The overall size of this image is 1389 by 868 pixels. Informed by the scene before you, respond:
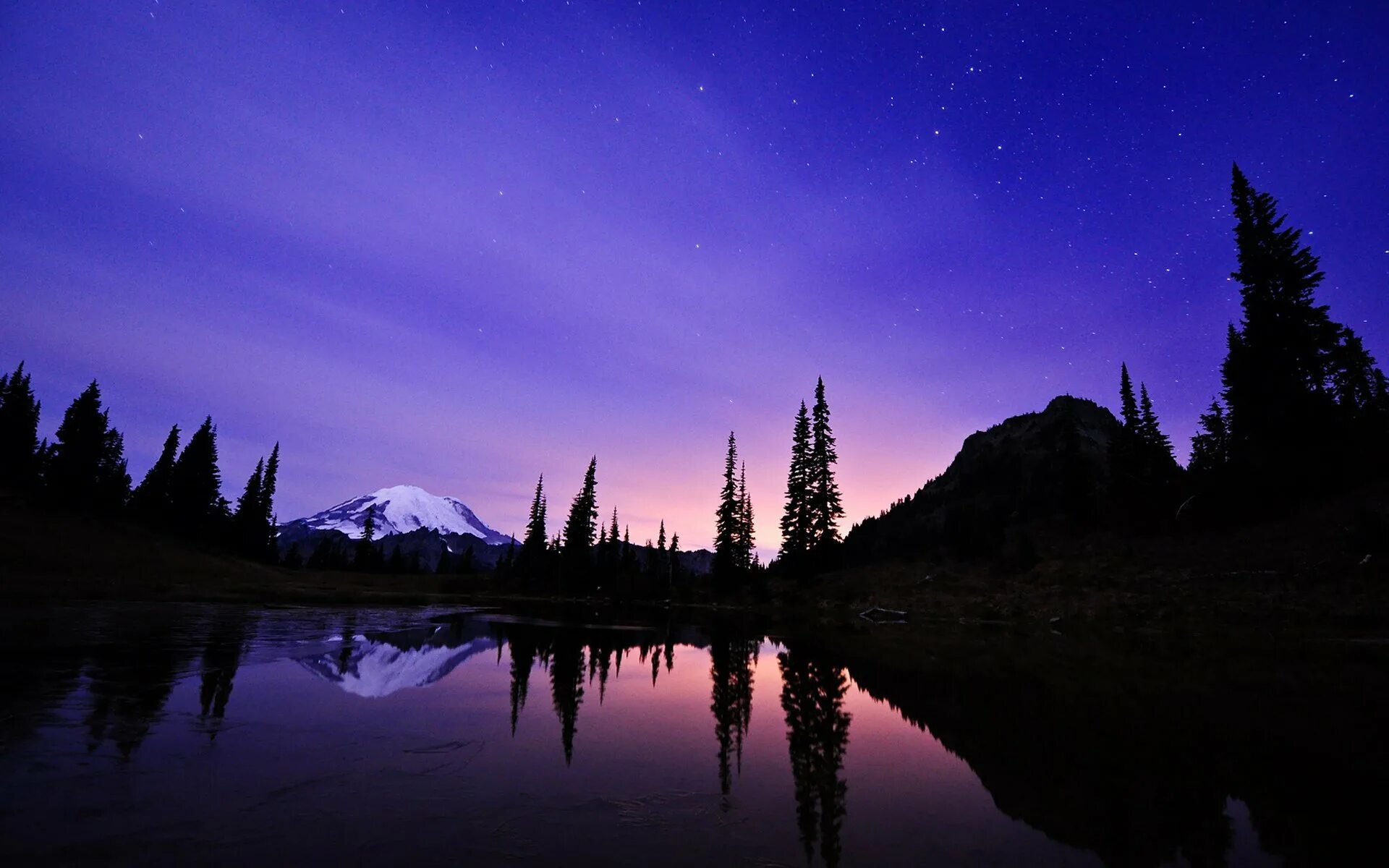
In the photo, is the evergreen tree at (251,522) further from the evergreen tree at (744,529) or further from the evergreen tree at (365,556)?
the evergreen tree at (744,529)

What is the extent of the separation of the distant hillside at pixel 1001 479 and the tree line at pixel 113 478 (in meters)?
103

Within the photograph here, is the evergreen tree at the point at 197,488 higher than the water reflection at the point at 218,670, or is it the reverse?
the evergreen tree at the point at 197,488

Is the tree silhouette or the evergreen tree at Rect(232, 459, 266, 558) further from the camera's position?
the evergreen tree at Rect(232, 459, 266, 558)

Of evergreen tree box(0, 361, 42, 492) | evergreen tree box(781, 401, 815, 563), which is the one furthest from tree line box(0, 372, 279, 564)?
evergreen tree box(781, 401, 815, 563)

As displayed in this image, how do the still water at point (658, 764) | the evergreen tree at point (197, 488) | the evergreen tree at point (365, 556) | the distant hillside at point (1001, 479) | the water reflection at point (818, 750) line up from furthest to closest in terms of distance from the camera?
1. the evergreen tree at point (365, 556)
2. the distant hillside at point (1001, 479)
3. the evergreen tree at point (197, 488)
4. the water reflection at point (818, 750)
5. the still water at point (658, 764)

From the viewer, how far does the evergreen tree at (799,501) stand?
65375mm

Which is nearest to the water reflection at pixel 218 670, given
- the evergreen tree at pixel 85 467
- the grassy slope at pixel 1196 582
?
the grassy slope at pixel 1196 582

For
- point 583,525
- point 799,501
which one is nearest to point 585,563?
point 583,525

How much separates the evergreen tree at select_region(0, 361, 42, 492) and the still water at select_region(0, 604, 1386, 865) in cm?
8135

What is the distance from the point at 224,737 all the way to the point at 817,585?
53.5 m

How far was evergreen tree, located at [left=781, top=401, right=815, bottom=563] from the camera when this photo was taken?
65.4 m

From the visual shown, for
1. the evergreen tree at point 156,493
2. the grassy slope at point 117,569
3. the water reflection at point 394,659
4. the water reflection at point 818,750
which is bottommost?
the water reflection at point 394,659

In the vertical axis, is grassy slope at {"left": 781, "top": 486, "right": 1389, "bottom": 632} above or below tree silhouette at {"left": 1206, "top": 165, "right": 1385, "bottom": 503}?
below

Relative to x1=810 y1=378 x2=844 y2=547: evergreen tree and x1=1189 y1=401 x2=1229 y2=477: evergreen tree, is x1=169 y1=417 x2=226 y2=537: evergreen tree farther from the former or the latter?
x1=1189 y1=401 x2=1229 y2=477: evergreen tree
